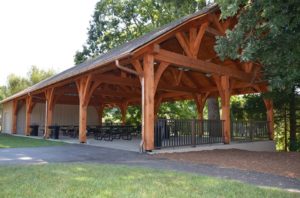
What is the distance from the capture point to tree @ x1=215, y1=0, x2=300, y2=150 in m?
6.50

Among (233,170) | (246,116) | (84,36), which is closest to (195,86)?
(246,116)

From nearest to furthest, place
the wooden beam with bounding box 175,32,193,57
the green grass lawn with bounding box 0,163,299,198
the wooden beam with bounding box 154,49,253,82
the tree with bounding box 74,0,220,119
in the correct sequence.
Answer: the green grass lawn with bounding box 0,163,299,198 → the wooden beam with bounding box 154,49,253,82 → the wooden beam with bounding box 175,32,193,57 → the tree with bounding box 74,0,220,119

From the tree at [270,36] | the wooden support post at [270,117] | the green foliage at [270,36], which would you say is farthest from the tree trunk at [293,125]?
the tree at [270,36]

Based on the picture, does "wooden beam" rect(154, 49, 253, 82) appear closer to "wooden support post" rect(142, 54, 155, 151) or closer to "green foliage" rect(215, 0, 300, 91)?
"wooden support post" rect(142, 54, 155, 151)

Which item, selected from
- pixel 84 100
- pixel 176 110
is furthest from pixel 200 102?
pixel 84 100

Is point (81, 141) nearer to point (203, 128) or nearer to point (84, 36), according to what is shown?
point (203, 128)

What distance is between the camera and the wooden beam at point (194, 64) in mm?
10258

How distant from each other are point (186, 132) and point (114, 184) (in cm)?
692

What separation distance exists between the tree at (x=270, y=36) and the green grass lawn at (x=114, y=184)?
11.6ft

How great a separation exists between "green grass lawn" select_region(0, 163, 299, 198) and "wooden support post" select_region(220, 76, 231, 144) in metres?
7.38

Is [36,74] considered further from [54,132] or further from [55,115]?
[54,132]

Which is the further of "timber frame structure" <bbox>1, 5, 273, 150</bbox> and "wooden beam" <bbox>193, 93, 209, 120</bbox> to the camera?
"wooden beam" <bbox>193, 93, 209, 120</bbox>

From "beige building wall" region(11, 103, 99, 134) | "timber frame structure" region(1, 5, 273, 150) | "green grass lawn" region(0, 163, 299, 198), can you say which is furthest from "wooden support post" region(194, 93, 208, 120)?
"green grass lawn" region(0, 163, 299, 198)

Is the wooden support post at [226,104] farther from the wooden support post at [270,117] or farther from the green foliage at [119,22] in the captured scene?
the green foliage at [119,22]
